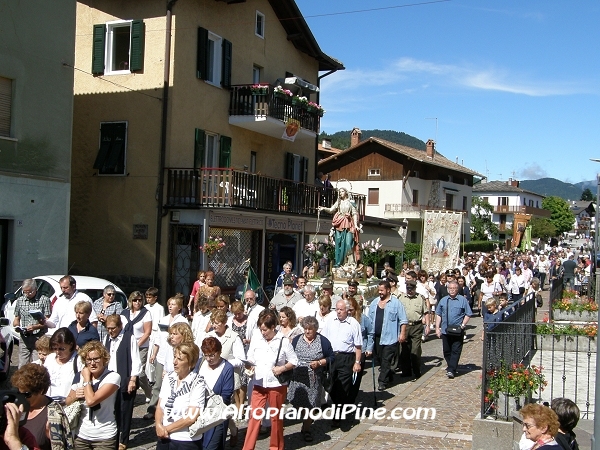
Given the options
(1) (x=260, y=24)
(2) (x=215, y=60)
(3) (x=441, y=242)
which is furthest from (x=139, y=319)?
(3) (x=441, y=242)

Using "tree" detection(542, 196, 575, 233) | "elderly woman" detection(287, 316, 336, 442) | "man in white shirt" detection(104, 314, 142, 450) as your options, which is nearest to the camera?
"man in white shirt" detection(104, 314, 142, 450)

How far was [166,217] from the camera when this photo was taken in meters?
20.8

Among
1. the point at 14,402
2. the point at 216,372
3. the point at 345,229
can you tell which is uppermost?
the point at 345,229

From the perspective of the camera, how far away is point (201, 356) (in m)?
8.08

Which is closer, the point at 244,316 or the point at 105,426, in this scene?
the point at 105,426

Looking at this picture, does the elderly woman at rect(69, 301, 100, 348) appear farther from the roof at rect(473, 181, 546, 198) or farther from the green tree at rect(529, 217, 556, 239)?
the roof at rect(473, 181, 546, 198)

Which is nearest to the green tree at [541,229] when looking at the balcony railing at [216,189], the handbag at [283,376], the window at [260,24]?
the window at [260,24]

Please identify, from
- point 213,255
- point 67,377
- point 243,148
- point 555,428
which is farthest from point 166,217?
point 555,428

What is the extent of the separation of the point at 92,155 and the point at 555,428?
18603mm

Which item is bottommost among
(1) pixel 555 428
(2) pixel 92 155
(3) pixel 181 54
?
(1) pixel 555 428

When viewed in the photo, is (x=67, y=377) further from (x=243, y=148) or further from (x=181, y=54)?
(x=243, y=148)

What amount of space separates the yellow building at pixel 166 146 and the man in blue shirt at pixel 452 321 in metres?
8.97

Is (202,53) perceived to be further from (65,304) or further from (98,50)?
(65,304)

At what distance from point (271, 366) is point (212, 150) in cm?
1585
